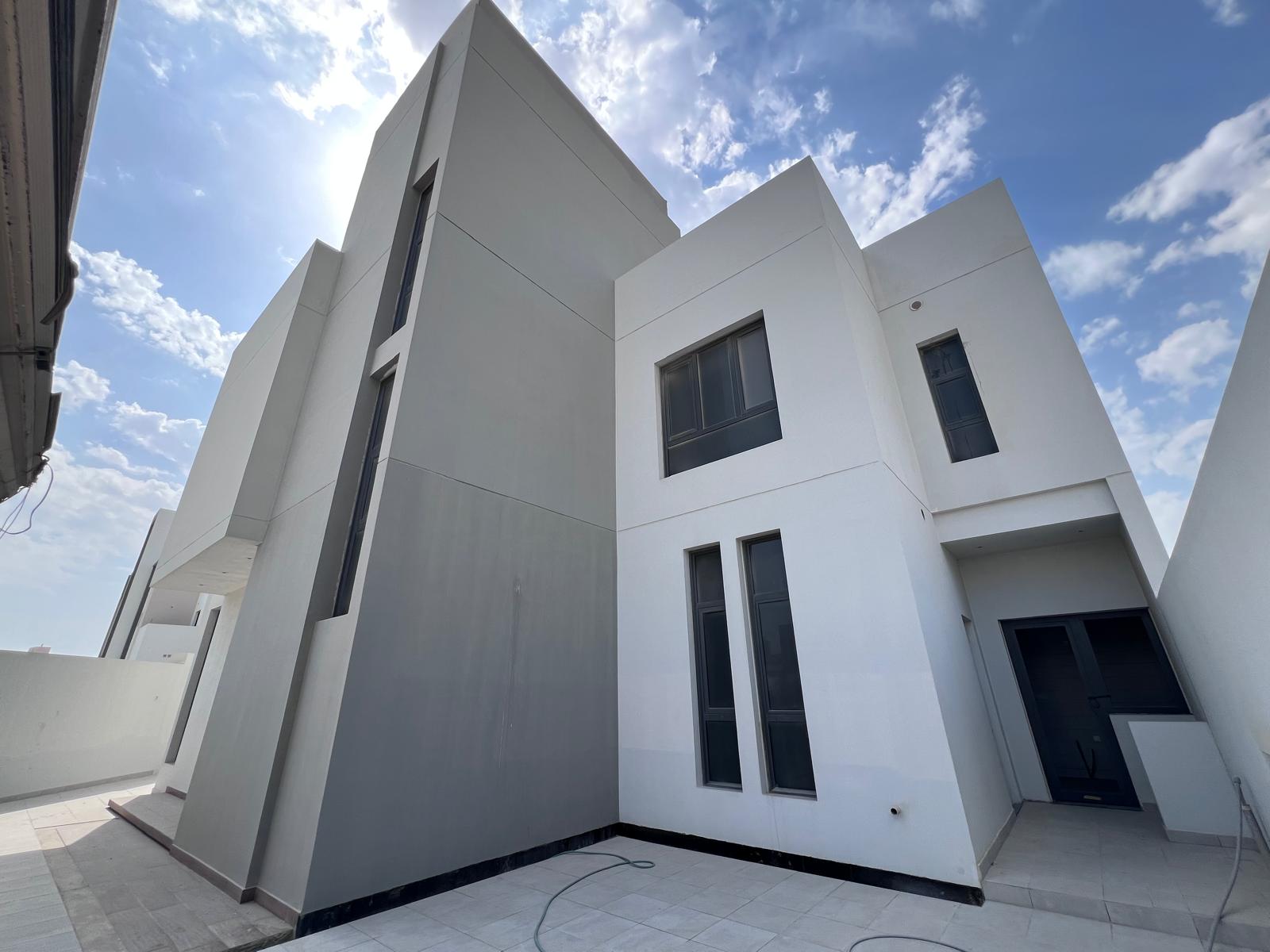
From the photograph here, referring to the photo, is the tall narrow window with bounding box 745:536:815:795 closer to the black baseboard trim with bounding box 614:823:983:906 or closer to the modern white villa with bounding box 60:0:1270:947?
the modern white villa with bounding box 60:0:1270:947

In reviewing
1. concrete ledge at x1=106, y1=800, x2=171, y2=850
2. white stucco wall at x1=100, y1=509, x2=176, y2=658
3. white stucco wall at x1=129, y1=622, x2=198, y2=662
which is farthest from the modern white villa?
white stucco wall at x1=100, y1=509, x2=176, y2=658

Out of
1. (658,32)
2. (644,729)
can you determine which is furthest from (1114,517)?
(658,32)

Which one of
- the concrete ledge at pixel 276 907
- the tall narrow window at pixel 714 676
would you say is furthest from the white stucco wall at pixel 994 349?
the concrete ledge at pixel 276 907

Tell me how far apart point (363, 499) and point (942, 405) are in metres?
5.93

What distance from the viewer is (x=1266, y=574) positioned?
73.1 inches

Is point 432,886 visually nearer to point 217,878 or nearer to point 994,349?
point 217,878

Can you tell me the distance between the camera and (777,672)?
4.05 metres

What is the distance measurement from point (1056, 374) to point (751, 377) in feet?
9.72

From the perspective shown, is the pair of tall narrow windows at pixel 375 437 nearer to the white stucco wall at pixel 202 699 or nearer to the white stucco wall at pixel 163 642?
the white stucco wall at pixel 202 699

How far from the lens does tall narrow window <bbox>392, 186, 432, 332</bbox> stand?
4672 mm

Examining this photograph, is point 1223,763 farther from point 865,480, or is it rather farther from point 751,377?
point 751,377

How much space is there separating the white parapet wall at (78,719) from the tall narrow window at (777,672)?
10.7 meters

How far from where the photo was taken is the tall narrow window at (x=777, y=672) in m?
3.81

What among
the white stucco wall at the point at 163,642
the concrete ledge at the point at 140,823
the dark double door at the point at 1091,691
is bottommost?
the concrete ledge at the point at 140,823
